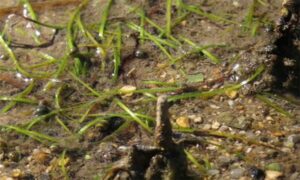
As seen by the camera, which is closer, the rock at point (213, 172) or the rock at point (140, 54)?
the rock at point (213, 172)

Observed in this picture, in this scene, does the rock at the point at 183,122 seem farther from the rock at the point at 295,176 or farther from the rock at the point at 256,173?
the rock at the point at 295,176

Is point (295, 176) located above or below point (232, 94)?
below

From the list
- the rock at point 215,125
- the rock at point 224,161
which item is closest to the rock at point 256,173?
Result: the rock at point 224,161

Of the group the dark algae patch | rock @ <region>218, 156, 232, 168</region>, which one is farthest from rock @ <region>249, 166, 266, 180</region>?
rock @ <region>218, 156, 232, 168</region>

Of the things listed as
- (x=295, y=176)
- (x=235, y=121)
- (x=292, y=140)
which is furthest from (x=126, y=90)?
(x=295, y=176)

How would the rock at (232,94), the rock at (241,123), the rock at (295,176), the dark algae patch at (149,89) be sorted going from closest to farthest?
the rock at (295,176)
the dark algae patch at (149,89)
the rock at (241,123)
the rock at (232,94)

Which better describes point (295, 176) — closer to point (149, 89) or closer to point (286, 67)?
point (286, 67)

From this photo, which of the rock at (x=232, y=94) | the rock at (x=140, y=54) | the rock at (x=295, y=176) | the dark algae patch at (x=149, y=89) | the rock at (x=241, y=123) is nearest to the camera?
the rock at (x=295, y=176)
